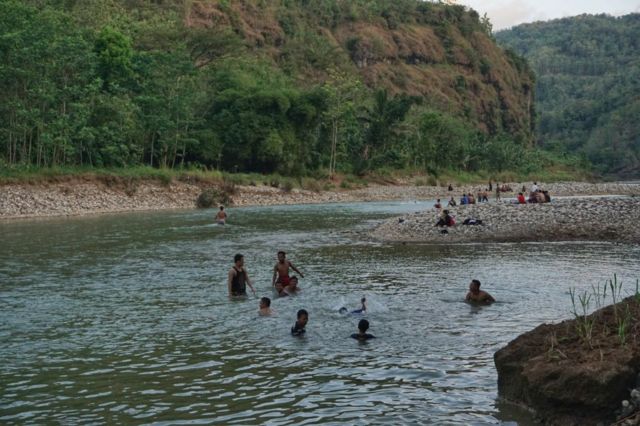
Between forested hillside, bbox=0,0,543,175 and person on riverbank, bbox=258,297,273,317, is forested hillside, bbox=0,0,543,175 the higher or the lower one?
the higher one

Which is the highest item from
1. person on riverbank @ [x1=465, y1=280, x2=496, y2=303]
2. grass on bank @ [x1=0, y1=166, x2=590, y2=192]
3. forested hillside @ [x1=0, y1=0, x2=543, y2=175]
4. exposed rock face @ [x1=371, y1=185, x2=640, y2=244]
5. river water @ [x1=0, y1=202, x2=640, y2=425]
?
forested hillside @ [x1=0, y1=0, x2=543, y2=175]

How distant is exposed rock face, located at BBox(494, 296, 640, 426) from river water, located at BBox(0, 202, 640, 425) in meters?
0.50

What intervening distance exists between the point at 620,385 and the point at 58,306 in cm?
1394

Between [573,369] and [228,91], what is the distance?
75.2 metres

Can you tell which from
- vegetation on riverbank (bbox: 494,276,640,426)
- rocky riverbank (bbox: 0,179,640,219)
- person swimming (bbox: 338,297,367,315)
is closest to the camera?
vegetation on riverbank (bbox: 494,276,640,426)

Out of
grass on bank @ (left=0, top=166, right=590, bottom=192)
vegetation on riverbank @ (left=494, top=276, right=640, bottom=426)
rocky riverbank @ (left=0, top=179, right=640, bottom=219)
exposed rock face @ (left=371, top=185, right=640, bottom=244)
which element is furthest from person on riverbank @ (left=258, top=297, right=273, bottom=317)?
grass on bank @ (left=0, top=166, right=590, bottom=192)

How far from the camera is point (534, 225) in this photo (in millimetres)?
32750

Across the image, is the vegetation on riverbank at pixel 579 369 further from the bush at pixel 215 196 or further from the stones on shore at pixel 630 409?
the bush at pixel 215 196

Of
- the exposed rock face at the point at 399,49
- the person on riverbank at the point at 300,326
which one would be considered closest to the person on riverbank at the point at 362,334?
the person on riverbank at the point at 300,326

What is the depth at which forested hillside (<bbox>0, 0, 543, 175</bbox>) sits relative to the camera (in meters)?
58.2

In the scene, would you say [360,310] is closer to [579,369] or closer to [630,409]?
[579,369]

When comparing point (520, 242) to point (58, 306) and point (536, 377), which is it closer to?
point (58, 306)

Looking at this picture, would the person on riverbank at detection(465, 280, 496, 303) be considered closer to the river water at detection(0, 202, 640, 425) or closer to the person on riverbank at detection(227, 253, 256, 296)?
the river water at detection(0, 202, 640, 425)

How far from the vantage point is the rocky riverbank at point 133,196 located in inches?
2071
